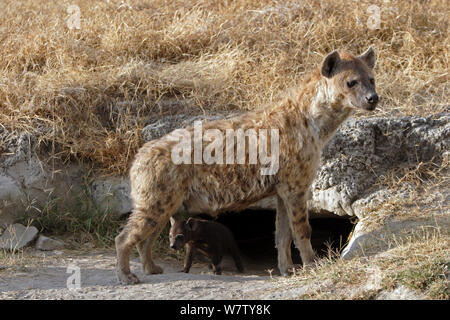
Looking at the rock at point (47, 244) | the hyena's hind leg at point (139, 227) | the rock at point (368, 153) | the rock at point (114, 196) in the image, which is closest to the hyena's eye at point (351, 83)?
the rock at point (368, 153)

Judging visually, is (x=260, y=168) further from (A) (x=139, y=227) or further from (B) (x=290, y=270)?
(A) (x=139, y=227)

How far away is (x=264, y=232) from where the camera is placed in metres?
6.33

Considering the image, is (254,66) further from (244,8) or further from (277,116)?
(277,116)

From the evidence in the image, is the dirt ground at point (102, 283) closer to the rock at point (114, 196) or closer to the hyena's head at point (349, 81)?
the rock at point (114, 196)

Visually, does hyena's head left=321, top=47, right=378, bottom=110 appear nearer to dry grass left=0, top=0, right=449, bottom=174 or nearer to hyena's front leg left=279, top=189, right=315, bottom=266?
hyena's front leg left=279, top=189, right=315, bottom=266

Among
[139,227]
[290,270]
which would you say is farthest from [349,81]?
[139,227]

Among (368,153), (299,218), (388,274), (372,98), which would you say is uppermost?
(372,98)

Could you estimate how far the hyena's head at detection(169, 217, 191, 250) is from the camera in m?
4.67

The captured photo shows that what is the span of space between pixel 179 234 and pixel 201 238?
0.75ft

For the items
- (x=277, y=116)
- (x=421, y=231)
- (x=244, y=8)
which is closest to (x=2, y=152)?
(x=277, y=116)

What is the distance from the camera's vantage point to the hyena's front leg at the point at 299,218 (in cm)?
427

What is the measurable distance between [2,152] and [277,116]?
228cm

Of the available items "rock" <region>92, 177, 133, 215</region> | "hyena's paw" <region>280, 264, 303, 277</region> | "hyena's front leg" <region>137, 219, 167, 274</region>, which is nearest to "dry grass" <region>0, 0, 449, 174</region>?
"rock" <region>92, 177, 133, 215</region>

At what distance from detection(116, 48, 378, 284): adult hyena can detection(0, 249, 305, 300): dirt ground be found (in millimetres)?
217
